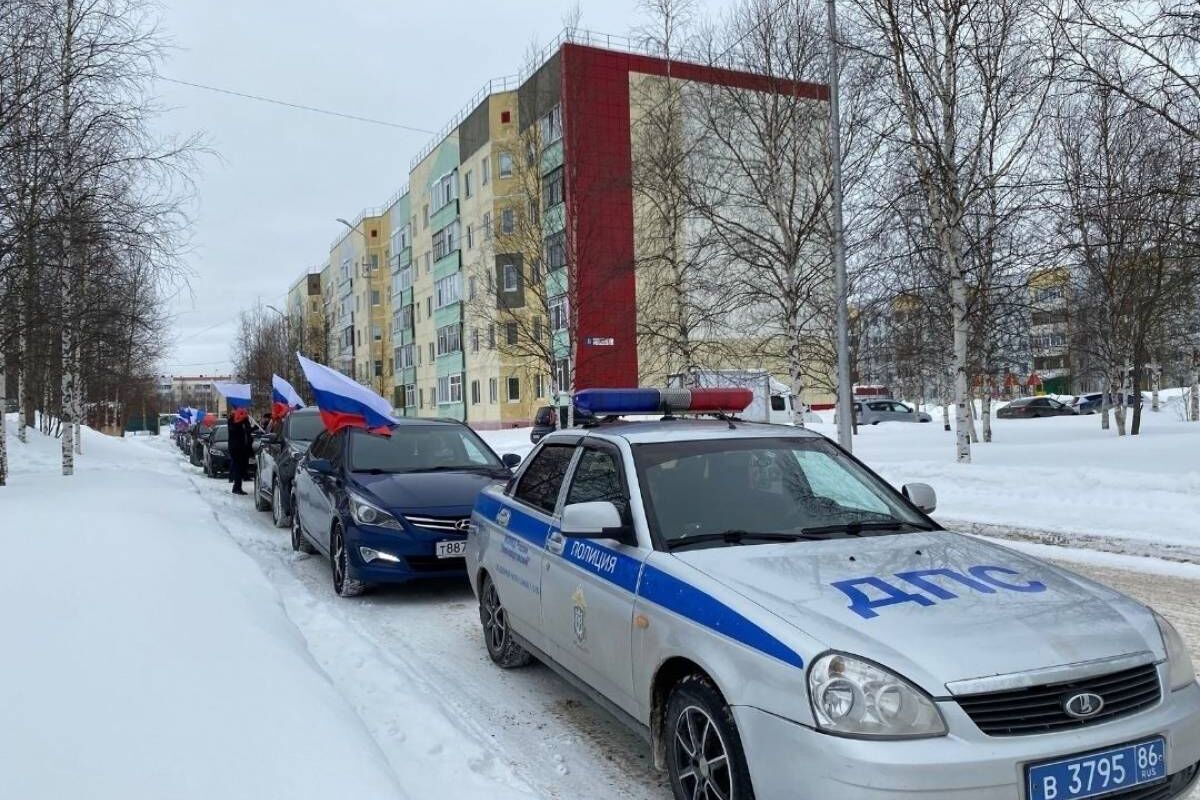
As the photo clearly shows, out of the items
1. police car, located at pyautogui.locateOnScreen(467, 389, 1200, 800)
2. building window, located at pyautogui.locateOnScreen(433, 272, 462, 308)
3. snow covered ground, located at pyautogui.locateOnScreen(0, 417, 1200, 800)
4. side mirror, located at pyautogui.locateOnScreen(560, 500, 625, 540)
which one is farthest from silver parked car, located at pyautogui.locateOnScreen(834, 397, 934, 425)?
side mirror, located at pyautogui.locateOnScreen(560, 500, 625, 540)

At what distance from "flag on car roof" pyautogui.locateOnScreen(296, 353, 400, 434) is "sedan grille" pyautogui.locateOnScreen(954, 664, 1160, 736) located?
736cm

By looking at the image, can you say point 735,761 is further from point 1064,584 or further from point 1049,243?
point 1049,243

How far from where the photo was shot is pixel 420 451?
9.02m

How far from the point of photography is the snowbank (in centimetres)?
301

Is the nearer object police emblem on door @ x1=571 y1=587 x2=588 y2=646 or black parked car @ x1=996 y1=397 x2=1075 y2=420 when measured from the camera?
police emblem on door @ x1=571 y1=587 x2=588 y2=646

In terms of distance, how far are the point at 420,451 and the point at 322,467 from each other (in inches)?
38.3

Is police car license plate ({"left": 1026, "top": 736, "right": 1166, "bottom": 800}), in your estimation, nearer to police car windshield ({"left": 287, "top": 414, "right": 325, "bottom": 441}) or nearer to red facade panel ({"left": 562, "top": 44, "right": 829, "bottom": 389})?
police car windshield ({"left": 287, "top": 414, "right": 325, "bottom": 441})

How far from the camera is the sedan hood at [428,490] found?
7430 millimetres

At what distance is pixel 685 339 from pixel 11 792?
66.0ft

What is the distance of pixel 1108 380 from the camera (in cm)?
3012

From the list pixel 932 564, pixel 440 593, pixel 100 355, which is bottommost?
pixel 440 593

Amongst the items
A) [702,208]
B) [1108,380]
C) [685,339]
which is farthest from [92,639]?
[1108,380]

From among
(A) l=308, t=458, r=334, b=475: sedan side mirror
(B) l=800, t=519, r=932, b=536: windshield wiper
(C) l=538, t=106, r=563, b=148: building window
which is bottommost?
(B) l=800, t=519, r=932, b=536: windshield wiper

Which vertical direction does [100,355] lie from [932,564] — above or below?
above
